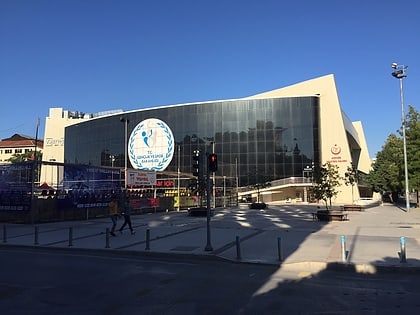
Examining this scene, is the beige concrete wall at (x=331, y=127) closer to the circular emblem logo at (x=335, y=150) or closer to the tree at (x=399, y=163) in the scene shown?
the circular emblem logo at (x=335, y=150)

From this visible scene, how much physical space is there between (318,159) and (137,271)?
6409 cm

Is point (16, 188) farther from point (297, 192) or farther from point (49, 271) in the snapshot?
point (297, 192)

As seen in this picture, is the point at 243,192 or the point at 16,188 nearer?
the point at 16,188

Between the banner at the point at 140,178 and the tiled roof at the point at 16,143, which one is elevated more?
the tiled roof at the point at 16,143

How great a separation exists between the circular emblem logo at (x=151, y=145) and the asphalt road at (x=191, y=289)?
6791 centimetres

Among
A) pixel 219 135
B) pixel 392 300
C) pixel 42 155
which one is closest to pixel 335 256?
pixel 392 300

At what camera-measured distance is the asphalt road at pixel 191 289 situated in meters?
7.30

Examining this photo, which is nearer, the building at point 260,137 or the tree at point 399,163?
the tree at point 399,163

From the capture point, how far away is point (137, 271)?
433 inches

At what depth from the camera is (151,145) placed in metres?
81.4

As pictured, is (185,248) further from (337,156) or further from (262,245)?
(337,156)

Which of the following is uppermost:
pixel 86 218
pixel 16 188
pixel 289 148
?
pixel 289 148

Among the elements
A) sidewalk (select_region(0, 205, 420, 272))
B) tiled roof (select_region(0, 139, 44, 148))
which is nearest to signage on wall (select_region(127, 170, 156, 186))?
sidewalk (select_region(0, 205, 420, 272))

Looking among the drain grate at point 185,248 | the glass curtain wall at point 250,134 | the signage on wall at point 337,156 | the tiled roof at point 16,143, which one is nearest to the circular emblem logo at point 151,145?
the glass curtain wall at point 250,134
